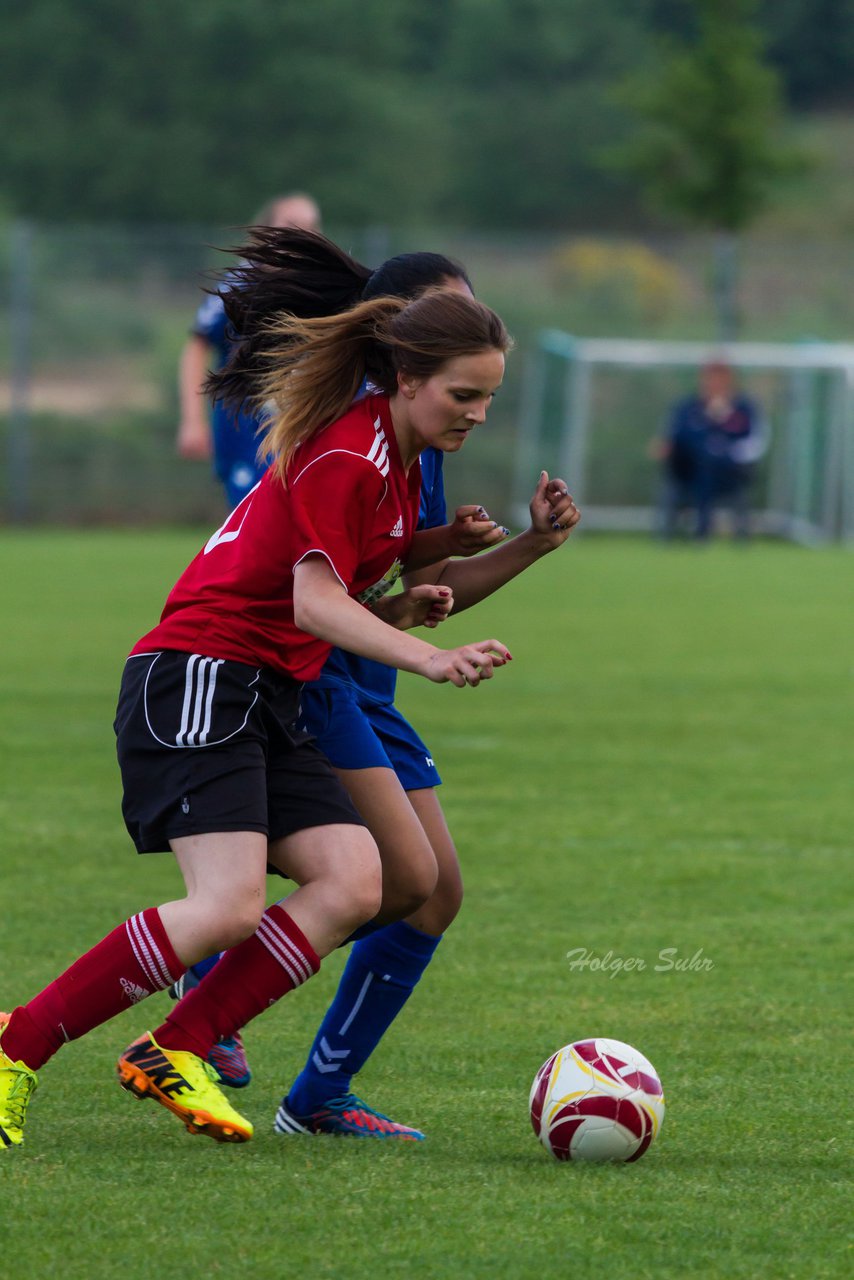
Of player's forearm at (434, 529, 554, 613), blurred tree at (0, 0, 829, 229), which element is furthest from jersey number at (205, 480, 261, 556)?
blurred tree at (0, 0, 829, 229)

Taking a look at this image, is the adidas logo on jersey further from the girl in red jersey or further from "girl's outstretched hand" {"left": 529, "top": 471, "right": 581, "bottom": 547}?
"girl's outstretched hand" {"left": 529, "top": 471, "right": 581, "bottom": 547}

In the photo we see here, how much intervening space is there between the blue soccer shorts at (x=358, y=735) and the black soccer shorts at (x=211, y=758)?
0.13 meters

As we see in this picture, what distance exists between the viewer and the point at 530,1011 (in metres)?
4.39

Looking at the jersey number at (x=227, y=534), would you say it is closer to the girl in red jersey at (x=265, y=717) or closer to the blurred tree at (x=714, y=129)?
the girl in red jersey at (x=265, y=717)

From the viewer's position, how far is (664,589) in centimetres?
1573

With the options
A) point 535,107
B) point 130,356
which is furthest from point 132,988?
point 535,107

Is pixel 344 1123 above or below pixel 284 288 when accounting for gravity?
below

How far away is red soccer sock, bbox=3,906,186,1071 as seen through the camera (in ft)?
10.9

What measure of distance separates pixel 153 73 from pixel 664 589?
32571mm

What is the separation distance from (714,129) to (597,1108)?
29.0 metres

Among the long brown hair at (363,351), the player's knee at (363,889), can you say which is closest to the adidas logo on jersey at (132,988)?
the player's knee at (363,889)

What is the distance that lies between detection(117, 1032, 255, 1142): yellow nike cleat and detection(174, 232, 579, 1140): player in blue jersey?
0.91ft

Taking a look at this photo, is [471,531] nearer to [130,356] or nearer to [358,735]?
[358,735]

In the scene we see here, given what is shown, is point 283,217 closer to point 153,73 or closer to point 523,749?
point 523,749
